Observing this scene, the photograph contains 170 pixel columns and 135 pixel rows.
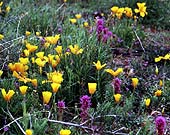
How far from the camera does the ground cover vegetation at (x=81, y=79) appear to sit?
2723 millimetres

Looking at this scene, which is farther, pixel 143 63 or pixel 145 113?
pixel 143 63

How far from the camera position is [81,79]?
342 centimetres

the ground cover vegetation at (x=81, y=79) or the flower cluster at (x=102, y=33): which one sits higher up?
the flower cluster at (x=102, y=33)

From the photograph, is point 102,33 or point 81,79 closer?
point 81,79

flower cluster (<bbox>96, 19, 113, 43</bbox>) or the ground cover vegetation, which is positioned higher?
flower cluster (<bbox>96, 19, 113, 43</bbox>)

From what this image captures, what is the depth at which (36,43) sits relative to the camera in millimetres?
3826

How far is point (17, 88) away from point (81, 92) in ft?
1.86

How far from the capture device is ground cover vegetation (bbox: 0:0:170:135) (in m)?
2.72

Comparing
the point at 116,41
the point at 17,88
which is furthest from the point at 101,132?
the point at 116,41

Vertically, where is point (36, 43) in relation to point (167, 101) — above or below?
above

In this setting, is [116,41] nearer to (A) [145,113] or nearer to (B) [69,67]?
(B) [69,67]

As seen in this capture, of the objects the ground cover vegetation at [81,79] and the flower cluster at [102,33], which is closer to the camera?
the ground cover vegetation at [81,79]

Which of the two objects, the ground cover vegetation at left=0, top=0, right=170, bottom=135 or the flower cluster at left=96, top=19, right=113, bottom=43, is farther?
the flower cluster at left=96, top=19, right=113, bottom=43

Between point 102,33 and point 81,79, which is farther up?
point 102,33
